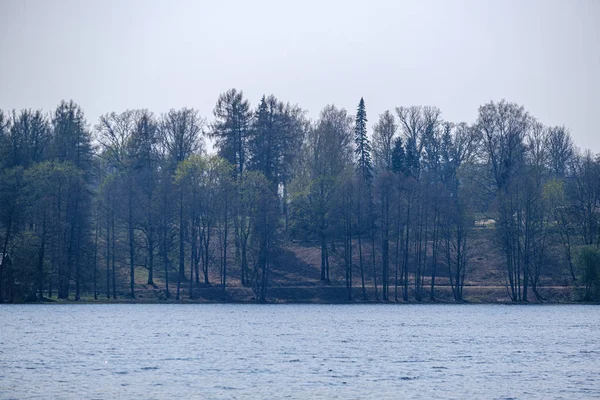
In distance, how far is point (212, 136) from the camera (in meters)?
100

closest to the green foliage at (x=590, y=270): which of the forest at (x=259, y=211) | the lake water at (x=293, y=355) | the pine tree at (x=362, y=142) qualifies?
the forest at (x=259, y=211)

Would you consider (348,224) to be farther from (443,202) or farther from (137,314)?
(137,314)

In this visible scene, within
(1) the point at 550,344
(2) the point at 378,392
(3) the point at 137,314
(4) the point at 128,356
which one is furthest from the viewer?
(3) the point at 137,314

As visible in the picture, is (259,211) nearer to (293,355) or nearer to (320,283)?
(320,283)

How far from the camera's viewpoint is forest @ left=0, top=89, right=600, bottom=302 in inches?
3221

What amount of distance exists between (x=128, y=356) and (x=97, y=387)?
8769 mm

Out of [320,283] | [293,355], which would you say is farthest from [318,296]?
[293,355]

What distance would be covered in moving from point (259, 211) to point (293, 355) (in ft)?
149

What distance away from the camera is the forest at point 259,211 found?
81.8m

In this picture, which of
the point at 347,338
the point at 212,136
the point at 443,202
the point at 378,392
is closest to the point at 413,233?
the point at 443,202

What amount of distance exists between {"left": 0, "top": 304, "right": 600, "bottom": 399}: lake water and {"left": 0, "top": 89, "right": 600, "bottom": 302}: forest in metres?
14.8

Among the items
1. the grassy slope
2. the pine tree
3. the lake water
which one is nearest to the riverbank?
the grassy slope

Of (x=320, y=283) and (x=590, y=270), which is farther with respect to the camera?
(x=320, y=283)

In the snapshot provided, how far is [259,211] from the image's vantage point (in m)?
84.2
